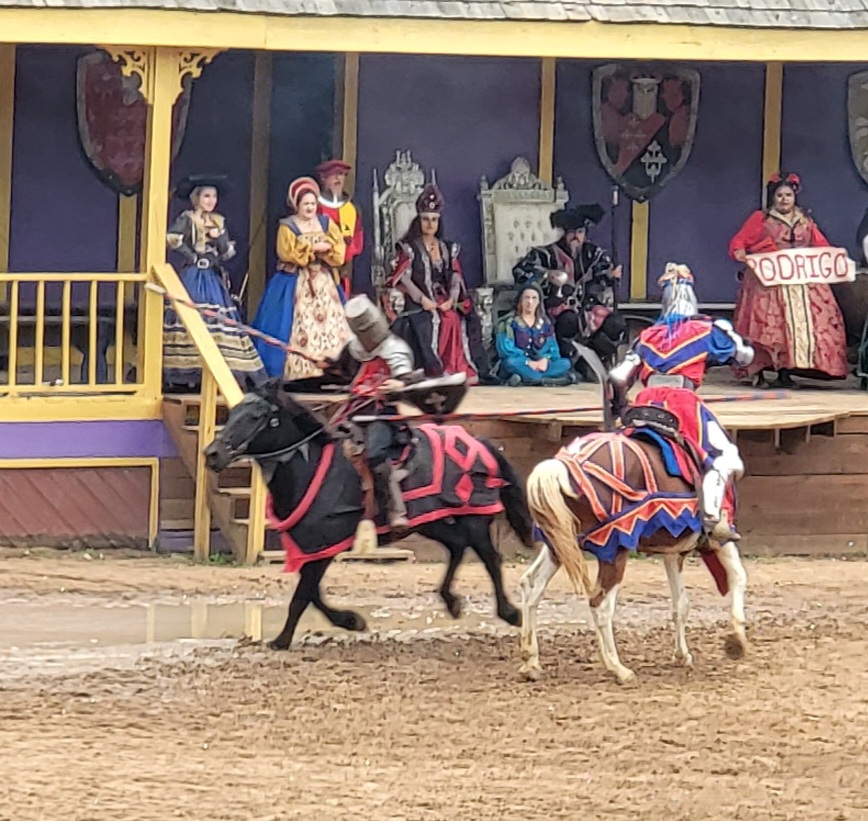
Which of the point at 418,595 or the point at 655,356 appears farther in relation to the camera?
the point at 418,595

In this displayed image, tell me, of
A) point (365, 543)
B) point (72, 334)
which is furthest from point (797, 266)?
point (72, 334)

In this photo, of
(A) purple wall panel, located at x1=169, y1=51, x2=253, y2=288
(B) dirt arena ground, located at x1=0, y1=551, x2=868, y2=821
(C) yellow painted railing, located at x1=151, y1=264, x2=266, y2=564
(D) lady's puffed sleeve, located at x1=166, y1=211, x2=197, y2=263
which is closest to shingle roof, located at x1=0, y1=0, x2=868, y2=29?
(D) lady's puffed sleeve, located at x1=166, y1=211, x2=197, y2=263

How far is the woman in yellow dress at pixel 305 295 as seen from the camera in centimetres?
1363

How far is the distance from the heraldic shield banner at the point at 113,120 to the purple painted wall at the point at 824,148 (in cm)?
448

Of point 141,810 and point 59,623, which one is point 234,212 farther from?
point 141,810

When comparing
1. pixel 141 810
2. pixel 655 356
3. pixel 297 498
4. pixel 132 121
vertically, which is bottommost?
pixel 141 810

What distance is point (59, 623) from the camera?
11.1 metres

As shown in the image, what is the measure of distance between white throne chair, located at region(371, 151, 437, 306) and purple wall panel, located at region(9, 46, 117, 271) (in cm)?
175

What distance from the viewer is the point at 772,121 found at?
1658 cm

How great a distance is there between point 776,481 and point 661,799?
614cm

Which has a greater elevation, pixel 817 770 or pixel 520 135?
pixel 520 135

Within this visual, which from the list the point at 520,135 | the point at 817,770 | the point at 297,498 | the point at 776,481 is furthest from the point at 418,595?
the point at 520,135

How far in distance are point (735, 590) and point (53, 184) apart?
6687 millimetres

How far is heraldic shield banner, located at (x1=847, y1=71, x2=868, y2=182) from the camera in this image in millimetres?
16625
